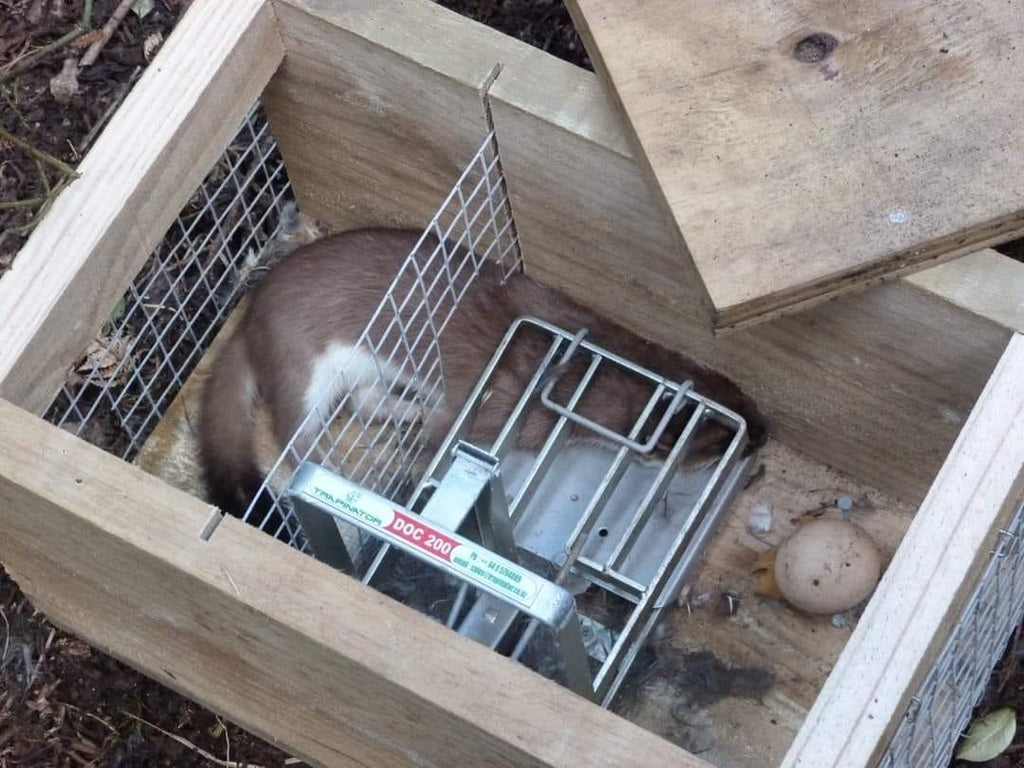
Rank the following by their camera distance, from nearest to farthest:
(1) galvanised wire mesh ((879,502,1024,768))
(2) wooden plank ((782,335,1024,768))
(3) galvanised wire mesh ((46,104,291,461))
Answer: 1. (2) wooden plank ((782,335,1024,768))
2. (1) galvanised wire mesh ((879,502,1024,768))
3. (3) galvanised wire mesh ((46,104,291,461))

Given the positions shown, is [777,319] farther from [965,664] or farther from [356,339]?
[356,339]

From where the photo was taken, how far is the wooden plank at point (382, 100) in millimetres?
1946

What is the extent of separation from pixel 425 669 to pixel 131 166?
2.57ft

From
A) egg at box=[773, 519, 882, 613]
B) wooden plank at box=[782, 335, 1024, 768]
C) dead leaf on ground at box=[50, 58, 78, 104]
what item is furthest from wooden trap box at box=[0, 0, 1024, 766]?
dead leaf on ground at box=[50, 58, 78, 104]

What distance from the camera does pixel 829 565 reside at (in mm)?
2020

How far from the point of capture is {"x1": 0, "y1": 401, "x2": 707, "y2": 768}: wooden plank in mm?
1447

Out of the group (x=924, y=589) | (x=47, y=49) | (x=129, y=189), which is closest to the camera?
(x=924, y=589)

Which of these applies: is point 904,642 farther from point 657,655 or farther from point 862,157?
point 657,655

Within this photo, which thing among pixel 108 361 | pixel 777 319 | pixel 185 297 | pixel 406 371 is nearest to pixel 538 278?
pixel 406 371

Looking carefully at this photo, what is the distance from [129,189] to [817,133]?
2.80 ft

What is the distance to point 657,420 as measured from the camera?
233 cm

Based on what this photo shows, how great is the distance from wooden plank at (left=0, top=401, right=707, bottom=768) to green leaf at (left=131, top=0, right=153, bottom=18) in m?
1.24

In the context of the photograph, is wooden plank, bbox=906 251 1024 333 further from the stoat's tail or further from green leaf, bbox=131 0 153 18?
green leaf, bbox=131 0 153 18

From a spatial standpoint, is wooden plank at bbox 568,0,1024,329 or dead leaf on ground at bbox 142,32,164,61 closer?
wooden plank at bbox 568,0,1024,329
